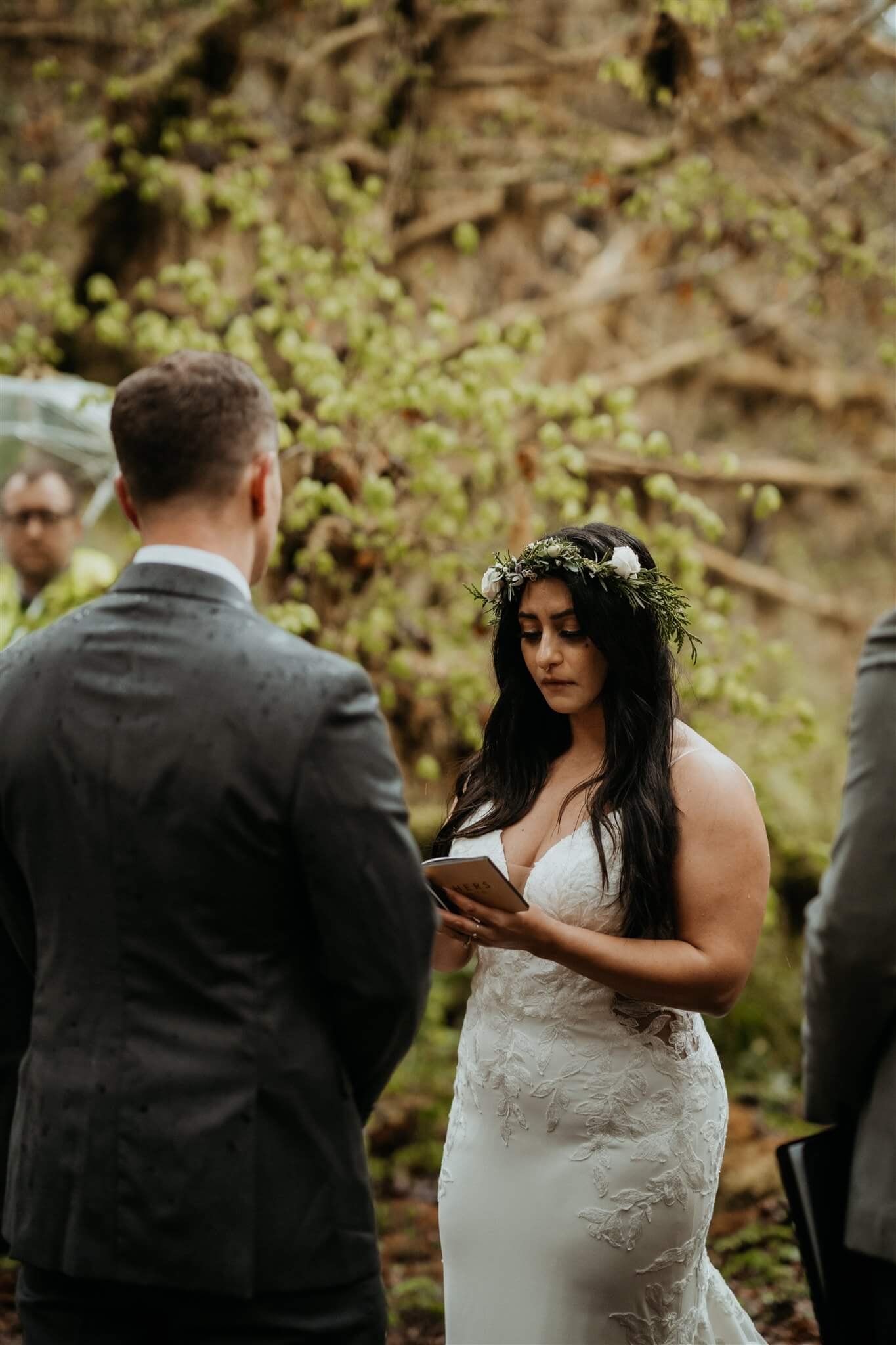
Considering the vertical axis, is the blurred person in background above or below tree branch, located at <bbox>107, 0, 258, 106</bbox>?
below

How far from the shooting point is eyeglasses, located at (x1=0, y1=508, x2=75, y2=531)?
4.25 m

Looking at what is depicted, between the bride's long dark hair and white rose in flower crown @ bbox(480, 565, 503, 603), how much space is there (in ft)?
0.13

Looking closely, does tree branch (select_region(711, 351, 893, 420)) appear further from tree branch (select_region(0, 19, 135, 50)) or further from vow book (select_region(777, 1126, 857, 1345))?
vow book (select_region(777, 1126, 857, 1345))

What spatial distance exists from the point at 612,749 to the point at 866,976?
858 mm

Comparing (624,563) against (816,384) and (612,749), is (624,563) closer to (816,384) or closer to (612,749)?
(612,749)

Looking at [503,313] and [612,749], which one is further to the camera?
[503,313]

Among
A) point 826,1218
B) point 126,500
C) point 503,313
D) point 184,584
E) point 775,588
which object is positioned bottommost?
point 826,1218

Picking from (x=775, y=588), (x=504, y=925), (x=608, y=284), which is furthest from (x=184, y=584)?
(x=775, y=588)

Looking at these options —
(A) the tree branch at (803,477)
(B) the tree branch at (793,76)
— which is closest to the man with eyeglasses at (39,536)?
(B) the tree branch at (793,76)

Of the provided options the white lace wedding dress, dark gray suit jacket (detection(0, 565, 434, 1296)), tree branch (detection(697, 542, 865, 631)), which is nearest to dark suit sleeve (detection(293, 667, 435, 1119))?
dark gray suit jacket (detection(0, 565, 434, 1296))

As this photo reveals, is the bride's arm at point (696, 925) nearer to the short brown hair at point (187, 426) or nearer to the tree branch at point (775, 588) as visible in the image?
the short brown hair at point (187, 426)

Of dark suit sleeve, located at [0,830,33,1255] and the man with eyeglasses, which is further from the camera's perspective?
the man with eyeglasses

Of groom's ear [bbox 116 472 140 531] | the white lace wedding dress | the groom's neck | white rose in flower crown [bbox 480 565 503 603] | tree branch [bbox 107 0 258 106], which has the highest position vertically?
tree branch [bbox 107 0 258 106]

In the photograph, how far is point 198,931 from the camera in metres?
1.64
